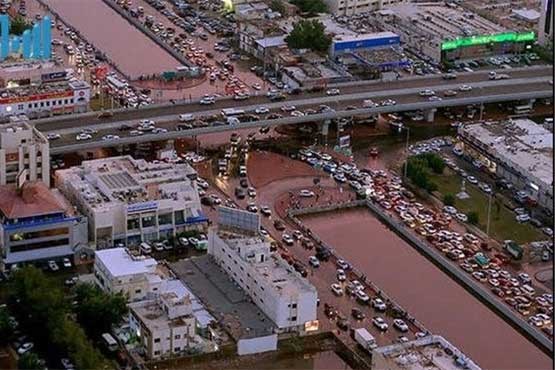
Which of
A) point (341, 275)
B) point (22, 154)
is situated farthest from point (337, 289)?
point (22, 154)

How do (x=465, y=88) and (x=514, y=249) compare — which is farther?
(x=465, y=88)

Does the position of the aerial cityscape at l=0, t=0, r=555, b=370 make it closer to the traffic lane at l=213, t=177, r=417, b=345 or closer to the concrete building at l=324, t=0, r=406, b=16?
the traffic lane at l=213, t=177, r=417, b=345

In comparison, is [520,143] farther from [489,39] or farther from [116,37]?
[116,37]

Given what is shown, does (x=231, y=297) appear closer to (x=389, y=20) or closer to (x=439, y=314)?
(x=439, y=314)

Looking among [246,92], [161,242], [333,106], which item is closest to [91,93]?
[246,92]

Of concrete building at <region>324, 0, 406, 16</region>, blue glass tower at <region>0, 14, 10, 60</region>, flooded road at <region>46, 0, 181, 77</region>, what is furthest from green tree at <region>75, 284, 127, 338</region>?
concrete building at <region>324, 0, 406, 16</region>
